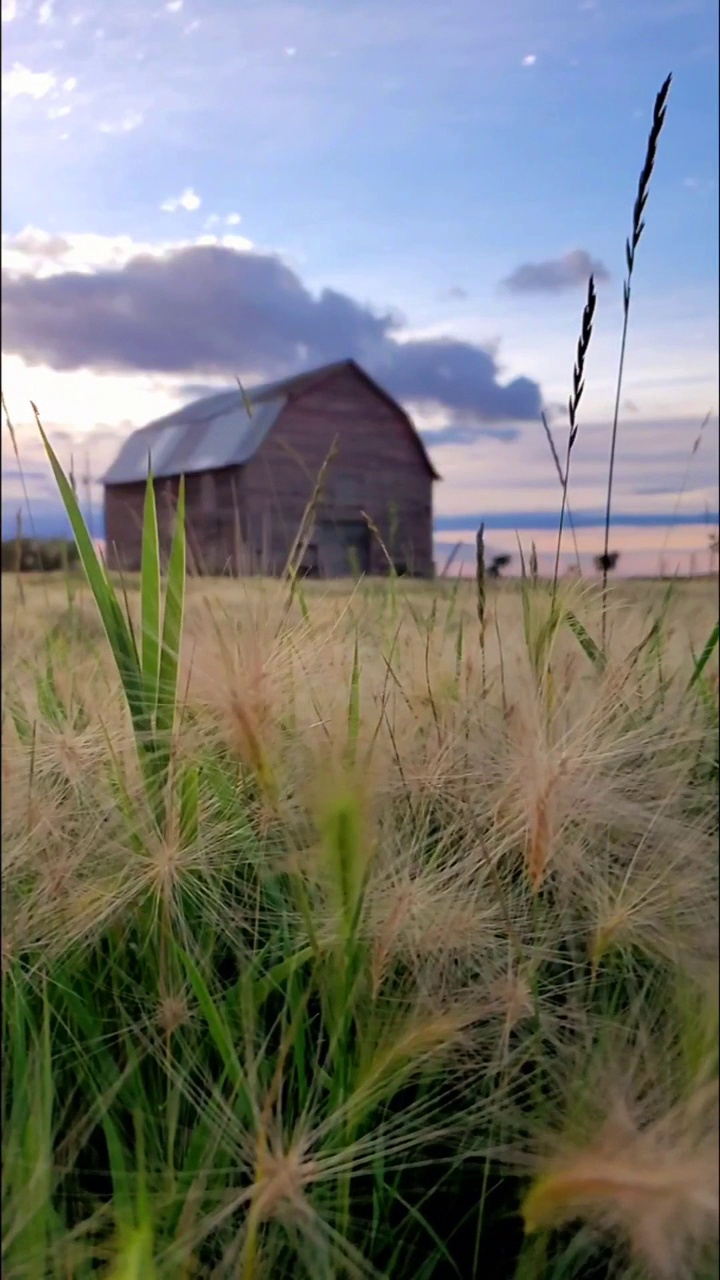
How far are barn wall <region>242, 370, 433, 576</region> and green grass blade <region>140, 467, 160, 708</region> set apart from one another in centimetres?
19

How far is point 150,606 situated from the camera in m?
0.53

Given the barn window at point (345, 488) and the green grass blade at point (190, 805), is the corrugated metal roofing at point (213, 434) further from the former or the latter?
the green grass blade at point (190, 805)

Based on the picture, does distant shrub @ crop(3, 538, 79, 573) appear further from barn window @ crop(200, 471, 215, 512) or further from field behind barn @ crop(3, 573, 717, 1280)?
field behind barn @ crop(3, 573, 717, 1280)

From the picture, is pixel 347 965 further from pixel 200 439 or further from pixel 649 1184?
pixel 200 439

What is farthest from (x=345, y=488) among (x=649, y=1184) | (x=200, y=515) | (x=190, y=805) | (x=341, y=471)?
(x=649, y=1184)

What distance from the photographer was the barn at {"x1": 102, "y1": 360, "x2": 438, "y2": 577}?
2.50ft

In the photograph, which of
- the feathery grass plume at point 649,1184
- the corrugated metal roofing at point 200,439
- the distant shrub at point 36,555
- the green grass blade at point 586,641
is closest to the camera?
the feathery grass plume at point 649,1184

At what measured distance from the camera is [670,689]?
58 centimetres

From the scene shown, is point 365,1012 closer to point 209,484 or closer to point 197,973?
point 197,973

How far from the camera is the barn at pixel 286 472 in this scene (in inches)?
30.0

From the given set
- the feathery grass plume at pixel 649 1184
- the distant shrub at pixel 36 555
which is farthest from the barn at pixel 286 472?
the feathery grass plume at pixel 649 1184

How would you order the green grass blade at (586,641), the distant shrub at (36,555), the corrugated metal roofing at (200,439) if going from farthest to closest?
the distant shrub at (36,555) < the corrugated metal roofing at (200,439) < the green grass blade at (586,641)

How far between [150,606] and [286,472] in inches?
14.9

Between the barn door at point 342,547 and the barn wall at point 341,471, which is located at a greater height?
the barn wall at point 341,471
